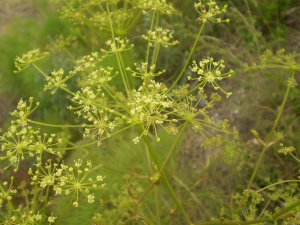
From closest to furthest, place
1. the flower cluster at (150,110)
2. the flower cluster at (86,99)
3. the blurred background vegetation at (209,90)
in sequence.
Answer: the flower cluster at (150,110)
the flower cluster at (86,99)
the blurred background vegetation at (209,90)

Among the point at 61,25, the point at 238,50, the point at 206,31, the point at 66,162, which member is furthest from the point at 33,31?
the point at 238,50

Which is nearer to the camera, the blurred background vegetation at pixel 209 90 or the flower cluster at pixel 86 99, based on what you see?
the flower cluster at pixel 86 99

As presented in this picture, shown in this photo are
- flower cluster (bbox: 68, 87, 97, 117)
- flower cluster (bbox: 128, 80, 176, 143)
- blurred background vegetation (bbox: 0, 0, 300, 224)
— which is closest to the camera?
flower cluster (bbox: 128, 80, 176, 143)

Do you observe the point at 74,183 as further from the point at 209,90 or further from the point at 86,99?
the point at 209,90

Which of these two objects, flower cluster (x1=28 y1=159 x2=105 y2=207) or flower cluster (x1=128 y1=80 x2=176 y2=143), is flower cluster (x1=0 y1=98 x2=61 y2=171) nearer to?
flower cluster (x1=28 y1=159 x2=105 y2=207)

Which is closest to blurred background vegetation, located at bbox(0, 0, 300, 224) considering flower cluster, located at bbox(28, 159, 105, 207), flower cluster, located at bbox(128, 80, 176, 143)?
flower cluster, located at bbox(28, 159, 105, 207)

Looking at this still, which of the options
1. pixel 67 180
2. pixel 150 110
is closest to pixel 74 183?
pixel 67 180

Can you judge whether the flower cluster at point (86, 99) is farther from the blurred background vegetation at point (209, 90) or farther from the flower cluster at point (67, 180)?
the blurred background vegetation at point (209, 90)

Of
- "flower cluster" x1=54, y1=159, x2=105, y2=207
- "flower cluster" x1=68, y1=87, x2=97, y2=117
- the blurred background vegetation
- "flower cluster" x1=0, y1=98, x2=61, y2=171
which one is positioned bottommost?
the blurred background vegetation

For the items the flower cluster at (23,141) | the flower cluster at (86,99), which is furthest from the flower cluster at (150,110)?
the flower cluster at (23,141)
